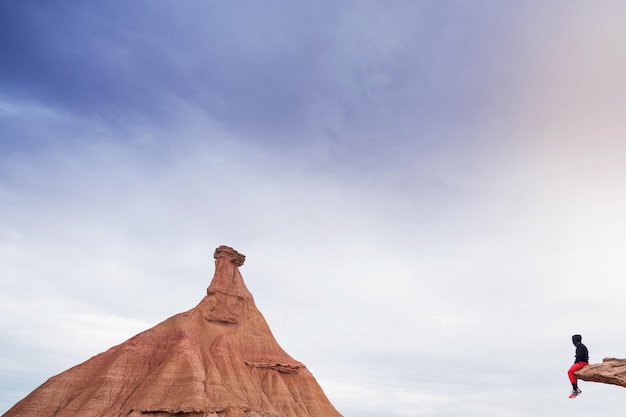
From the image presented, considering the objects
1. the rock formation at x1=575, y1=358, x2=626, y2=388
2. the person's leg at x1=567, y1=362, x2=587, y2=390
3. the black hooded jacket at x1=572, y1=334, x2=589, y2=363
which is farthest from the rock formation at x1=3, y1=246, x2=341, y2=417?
the rock formation at x1=575, y1=358, x2=626, y2=388

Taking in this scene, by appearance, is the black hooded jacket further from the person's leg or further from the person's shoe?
the person's shoe

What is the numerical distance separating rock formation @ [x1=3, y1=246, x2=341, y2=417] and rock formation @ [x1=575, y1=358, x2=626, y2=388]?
80823 mm

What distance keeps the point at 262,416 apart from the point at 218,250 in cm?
5357

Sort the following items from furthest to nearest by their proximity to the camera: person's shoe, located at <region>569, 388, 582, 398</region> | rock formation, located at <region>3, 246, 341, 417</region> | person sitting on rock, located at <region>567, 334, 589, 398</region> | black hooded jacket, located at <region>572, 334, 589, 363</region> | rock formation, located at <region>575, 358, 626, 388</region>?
rock formation, located at <region>3, 246, 341, 417</region>, black hooded jacket, located at <region>572, 334, 589, 363</region>, person sitting on rock, located at <region>567, 334, 589, 398</region>, person's shoe, located at <region>569, 388, 582, 398</region>, rock formation, located at <region>575, 358, 626, 388</region>

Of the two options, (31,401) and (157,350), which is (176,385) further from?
(31,401)

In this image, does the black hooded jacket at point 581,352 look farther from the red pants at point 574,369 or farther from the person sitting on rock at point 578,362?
the red pants at point 574,369

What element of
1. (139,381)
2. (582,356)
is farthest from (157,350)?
(582,356)

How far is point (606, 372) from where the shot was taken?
1577cm

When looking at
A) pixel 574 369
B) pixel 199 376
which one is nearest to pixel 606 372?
pixel 574 369

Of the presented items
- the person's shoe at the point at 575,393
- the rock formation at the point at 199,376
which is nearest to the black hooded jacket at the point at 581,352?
the person's shoe at the point at 575,393

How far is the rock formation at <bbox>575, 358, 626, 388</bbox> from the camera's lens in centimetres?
1539

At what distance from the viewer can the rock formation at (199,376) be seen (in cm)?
9412

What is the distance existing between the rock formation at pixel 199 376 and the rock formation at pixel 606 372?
265ft

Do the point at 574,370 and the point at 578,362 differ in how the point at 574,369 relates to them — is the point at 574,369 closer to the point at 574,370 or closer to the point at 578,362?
the point at 574,370
